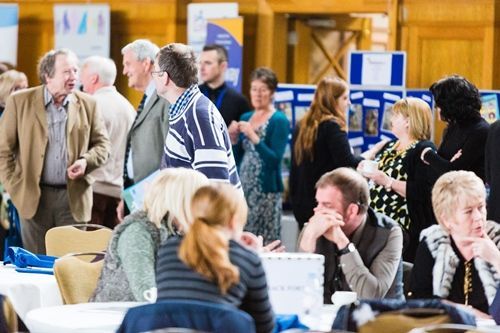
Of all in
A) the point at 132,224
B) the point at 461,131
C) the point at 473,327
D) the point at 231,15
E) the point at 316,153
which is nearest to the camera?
the point at 473,327

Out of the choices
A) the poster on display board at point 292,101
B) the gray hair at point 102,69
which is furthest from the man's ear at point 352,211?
the poster on display board at point 292,101

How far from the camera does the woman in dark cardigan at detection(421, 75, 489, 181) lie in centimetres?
826

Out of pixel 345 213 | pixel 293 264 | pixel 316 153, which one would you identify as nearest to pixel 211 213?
pixel 293 264

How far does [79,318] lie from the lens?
204 inches

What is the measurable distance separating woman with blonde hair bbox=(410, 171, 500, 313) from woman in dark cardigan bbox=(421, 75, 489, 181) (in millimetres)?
2263

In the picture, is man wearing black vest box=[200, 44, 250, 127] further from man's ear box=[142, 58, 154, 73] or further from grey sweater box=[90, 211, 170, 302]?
grey sweater box=[90, 211, 170, 302]

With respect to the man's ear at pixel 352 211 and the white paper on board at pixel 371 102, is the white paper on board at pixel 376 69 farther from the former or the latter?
the man's ear at pixel 352 211

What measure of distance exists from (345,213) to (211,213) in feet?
5.54

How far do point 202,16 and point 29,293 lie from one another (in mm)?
7812

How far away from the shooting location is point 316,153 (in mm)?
9594

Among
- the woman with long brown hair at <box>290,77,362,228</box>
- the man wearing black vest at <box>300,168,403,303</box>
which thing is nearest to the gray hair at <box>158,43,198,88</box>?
the man wearing black vest at <box>300,168,403,303</box>

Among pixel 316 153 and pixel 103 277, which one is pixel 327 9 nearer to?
pixel 316 153

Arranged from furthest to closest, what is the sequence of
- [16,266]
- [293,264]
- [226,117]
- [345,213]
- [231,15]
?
1. [231,15]
2. [226,117]
3. [16,266]
4. [345,213]
5. [293,264]

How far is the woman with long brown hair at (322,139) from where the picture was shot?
9.39 meters
